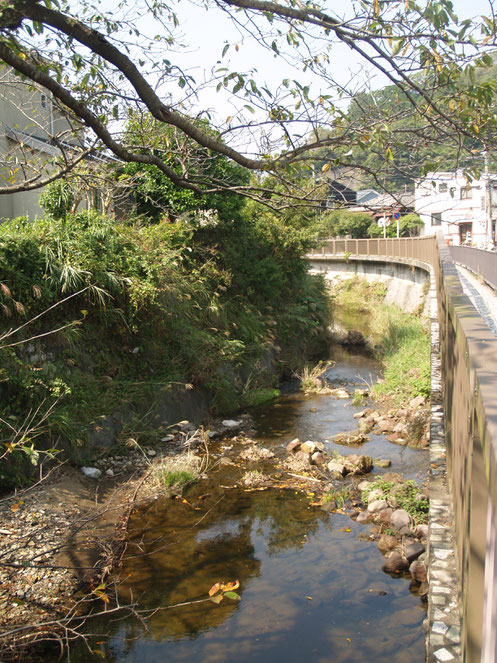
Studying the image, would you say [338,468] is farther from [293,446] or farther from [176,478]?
[176,478]

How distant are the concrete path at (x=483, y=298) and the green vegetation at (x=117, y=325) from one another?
204 inches

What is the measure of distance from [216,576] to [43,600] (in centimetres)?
174

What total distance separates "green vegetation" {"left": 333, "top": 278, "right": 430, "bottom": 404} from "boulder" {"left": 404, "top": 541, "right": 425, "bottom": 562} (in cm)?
579

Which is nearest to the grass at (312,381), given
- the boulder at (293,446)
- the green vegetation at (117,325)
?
the green vegetation at (117,325)

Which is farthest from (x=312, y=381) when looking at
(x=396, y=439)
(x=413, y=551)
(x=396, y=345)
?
(x=413, y=551)

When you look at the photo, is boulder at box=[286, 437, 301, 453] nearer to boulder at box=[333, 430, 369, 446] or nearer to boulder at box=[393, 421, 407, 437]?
boulder at box=[333, 430, 369, 446]

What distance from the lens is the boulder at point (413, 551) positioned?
6551mm

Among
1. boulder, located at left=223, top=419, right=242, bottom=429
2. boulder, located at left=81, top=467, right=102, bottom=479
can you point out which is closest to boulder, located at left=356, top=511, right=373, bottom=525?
boulder, located at left=81, top=467, right=102, bottom=479

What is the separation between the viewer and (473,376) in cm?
312

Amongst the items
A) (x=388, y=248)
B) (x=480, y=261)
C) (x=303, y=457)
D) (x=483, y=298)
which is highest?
(x=388, y=248)

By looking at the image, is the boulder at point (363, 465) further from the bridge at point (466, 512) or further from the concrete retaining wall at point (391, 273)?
the concrete retaining wall at point (391, 273)

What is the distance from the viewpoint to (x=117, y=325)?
10.7 metres

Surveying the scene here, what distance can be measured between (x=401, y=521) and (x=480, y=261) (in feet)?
Result: 55.2

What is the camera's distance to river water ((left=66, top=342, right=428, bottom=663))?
208 inches
